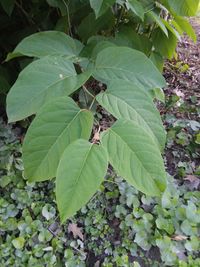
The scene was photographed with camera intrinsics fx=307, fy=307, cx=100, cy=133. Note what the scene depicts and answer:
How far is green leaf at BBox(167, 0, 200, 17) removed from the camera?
945 millimetres

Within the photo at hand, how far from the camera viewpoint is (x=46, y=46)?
0.83 metres

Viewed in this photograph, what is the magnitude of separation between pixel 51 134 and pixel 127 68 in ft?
0.89

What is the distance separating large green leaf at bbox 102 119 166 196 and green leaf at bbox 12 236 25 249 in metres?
1.00

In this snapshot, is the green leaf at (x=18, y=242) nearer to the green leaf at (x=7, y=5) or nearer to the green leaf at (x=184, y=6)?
the green leaf at (x=7, y=5)

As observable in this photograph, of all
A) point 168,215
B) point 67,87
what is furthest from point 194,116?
point 67,87

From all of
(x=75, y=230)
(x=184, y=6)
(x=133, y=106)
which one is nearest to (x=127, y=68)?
(x=133, y=106)

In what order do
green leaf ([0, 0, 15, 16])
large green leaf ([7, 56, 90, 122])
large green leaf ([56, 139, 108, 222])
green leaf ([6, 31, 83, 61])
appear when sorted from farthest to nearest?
green leaf ([0, 0, 15, 16]), green leaf ([6, 31, 83, 61]), large green leaf ([7, 56, 90, 122]), large green leaf ([56, 139, 108, 222])

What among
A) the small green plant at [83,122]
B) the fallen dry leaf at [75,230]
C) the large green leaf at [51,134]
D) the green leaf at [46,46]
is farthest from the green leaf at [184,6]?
the fallen dry leaf at [75,230]

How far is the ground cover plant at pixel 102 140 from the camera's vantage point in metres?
0.55

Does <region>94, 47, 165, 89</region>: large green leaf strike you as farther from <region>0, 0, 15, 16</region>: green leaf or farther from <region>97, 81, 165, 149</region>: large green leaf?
<region>0, 0, 15, 16</region>: green leaf

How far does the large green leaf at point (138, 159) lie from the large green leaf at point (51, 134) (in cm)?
6

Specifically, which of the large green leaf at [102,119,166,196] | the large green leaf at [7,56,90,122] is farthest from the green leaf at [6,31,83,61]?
the large green leaf at [102,119,166,196]

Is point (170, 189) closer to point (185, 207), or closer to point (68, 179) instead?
point (185, 207)

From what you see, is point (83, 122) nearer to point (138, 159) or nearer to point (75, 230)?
point (138, 159)
